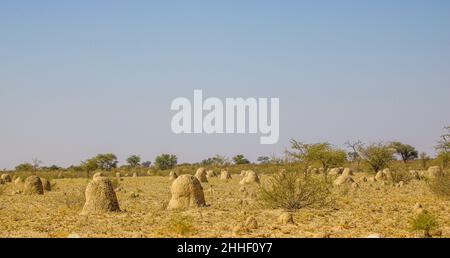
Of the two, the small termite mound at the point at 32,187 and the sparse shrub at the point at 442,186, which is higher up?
the sparse shrub at the point at 442,186

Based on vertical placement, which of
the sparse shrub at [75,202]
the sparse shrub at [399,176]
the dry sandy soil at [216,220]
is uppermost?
the sparse shrub at [399,176]

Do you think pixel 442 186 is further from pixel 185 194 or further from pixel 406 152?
pixel 406 152

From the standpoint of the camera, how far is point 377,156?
3856cm

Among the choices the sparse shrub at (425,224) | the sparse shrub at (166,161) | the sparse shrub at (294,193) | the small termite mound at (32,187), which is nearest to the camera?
the sparse shrub at (425,224)

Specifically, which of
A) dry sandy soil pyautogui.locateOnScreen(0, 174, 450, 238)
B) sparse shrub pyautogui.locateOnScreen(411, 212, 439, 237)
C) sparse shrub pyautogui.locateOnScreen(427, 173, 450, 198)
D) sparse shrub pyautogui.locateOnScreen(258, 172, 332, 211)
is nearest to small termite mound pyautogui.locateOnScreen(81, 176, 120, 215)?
dry sandy soil pyautogui.locateOnScreen(0, 174, 450, 238)

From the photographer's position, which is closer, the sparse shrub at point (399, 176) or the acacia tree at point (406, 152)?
the sparse shrub at point (399, 176)

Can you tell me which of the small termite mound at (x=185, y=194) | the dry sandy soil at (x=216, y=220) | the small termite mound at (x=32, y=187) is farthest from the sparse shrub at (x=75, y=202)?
the small termite mound at (x=32, y=187)

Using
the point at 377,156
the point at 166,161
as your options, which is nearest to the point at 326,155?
the point at 377,156

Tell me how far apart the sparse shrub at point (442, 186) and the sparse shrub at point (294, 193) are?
563 cm

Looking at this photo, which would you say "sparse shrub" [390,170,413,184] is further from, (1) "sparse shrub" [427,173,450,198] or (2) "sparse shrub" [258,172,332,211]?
(2) "sparse shrub" [258,172,332,211]

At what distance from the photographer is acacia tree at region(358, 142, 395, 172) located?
126 feet

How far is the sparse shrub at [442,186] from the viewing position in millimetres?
20953

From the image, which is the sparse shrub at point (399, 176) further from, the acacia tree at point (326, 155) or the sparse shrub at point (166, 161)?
the sparse shrub at point (166, 161)
